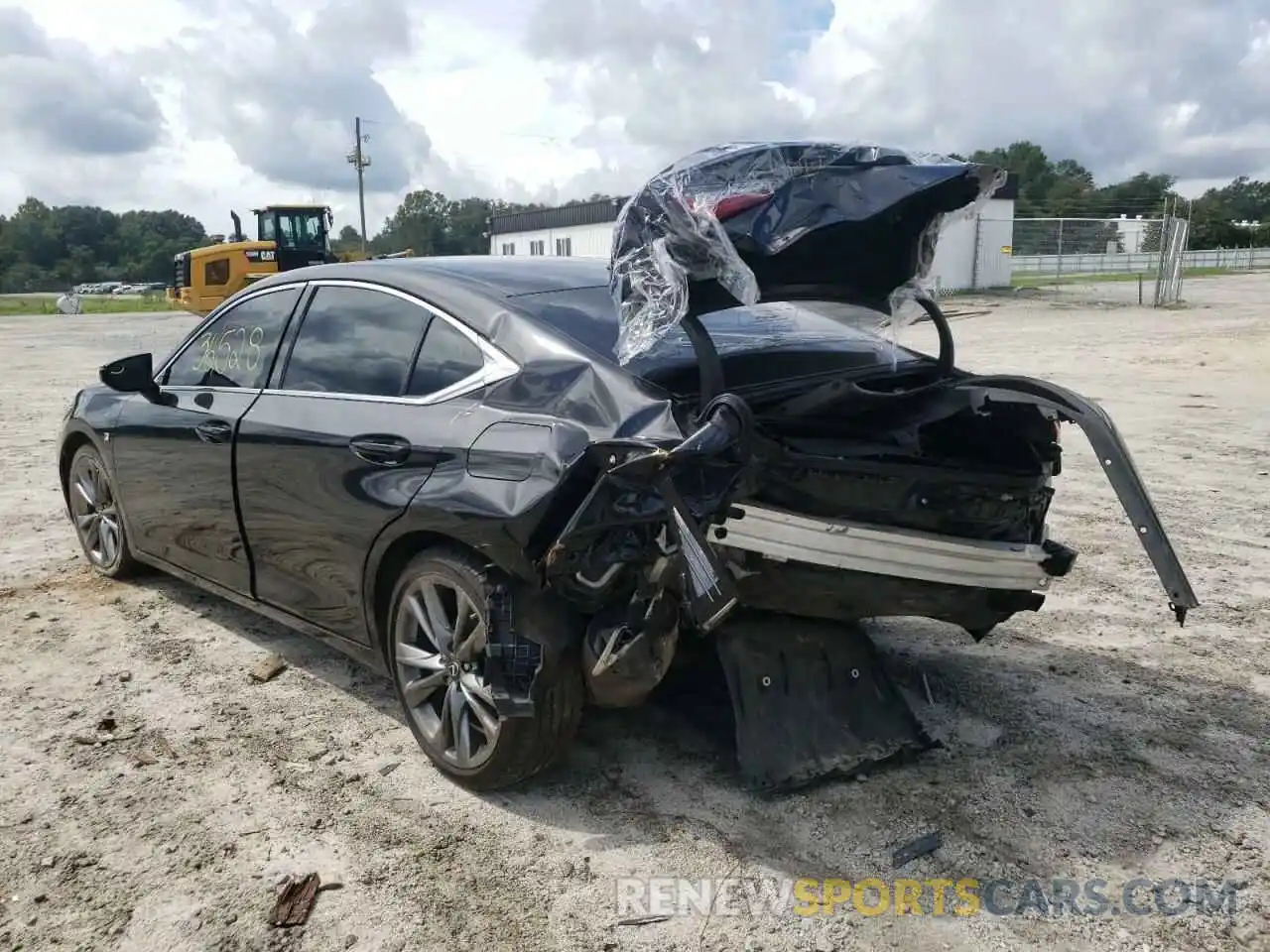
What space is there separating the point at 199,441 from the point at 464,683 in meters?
1.86

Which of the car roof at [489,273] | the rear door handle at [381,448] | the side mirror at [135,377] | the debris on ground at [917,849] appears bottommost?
the debris on ground at [917,849]

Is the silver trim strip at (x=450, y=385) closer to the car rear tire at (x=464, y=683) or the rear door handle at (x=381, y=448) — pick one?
the rear door handle at (x=381, y=448)

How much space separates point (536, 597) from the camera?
3180 mm

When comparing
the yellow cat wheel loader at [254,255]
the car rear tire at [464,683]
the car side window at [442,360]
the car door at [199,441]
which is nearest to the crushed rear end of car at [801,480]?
the car rear tire at [464,683]

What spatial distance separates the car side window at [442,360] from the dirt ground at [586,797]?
1.26 meters

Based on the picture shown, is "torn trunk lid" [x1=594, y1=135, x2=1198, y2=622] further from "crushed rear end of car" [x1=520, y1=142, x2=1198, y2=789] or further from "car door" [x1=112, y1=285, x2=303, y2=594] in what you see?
"car door" [x1=112, y1=285, x2=303, y2=594]

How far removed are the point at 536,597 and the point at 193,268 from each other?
2542 cm

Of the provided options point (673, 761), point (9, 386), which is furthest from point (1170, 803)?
point (9, 386)

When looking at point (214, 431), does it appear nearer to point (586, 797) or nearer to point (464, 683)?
point (464, 683)

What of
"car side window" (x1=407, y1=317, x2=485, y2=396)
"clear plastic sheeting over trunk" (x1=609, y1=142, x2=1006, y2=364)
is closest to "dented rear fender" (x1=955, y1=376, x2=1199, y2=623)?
"clear plastic sheeting over trunk" (x1=609, y1=142, x2=1006, y2=364)

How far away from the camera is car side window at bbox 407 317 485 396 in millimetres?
3516

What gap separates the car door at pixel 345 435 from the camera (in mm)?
3484

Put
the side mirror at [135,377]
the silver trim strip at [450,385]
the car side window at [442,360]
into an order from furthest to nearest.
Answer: the side mirror at [135,377], the car side window at [442,360], the silver trim strip at [450,385]

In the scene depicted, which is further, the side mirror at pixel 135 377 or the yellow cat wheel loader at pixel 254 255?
the yellow cat wheel loader at pixel 254 255
